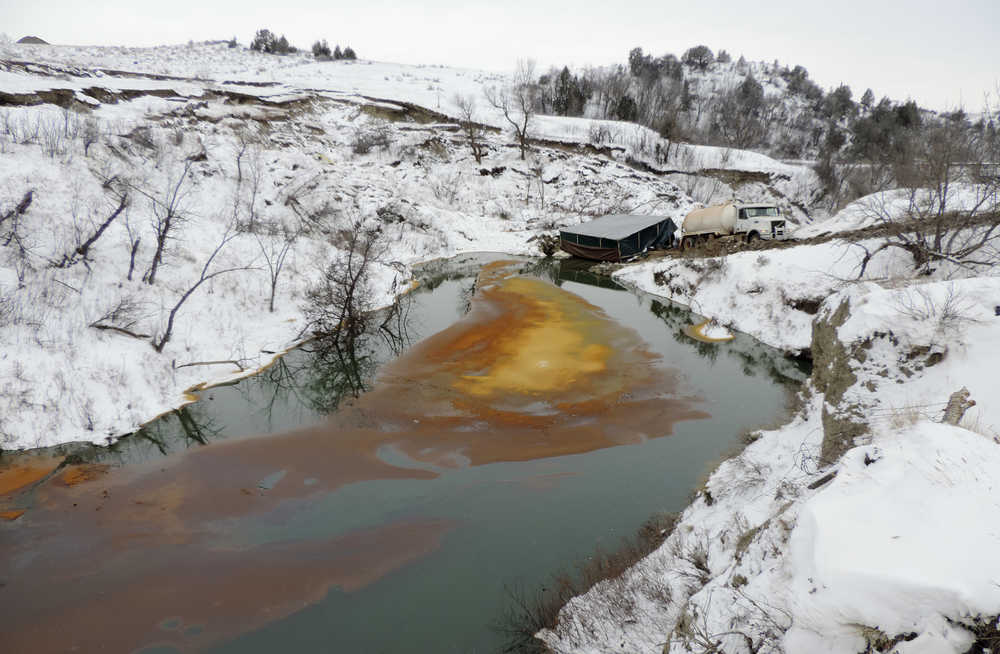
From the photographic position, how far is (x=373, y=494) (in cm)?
1192

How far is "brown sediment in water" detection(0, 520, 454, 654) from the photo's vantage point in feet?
27.8

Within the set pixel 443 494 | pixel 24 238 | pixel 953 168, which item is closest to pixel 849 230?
pixel 953 168

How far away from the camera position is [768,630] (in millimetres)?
4574

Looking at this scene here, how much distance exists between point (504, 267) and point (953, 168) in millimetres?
25652

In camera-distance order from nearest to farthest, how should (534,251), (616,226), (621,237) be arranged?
(621,237) < (616,226) < (534,251)

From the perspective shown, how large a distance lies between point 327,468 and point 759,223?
28.3 meters

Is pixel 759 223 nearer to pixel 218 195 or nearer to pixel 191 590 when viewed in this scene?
pixel 191 590

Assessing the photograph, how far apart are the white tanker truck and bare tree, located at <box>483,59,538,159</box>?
101 ft

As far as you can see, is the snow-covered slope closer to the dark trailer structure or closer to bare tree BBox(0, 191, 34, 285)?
the dark trailer structure

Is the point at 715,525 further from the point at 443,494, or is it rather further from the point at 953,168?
the point at 953,168

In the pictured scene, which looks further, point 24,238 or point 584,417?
point 24,238

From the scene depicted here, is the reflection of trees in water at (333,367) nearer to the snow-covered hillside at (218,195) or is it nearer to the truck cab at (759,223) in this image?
the snow-covered hillside at (218,195)

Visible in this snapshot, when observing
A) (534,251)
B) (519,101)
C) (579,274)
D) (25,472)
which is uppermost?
(519,101)

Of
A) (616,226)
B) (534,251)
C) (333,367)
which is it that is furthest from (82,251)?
(616,226)
